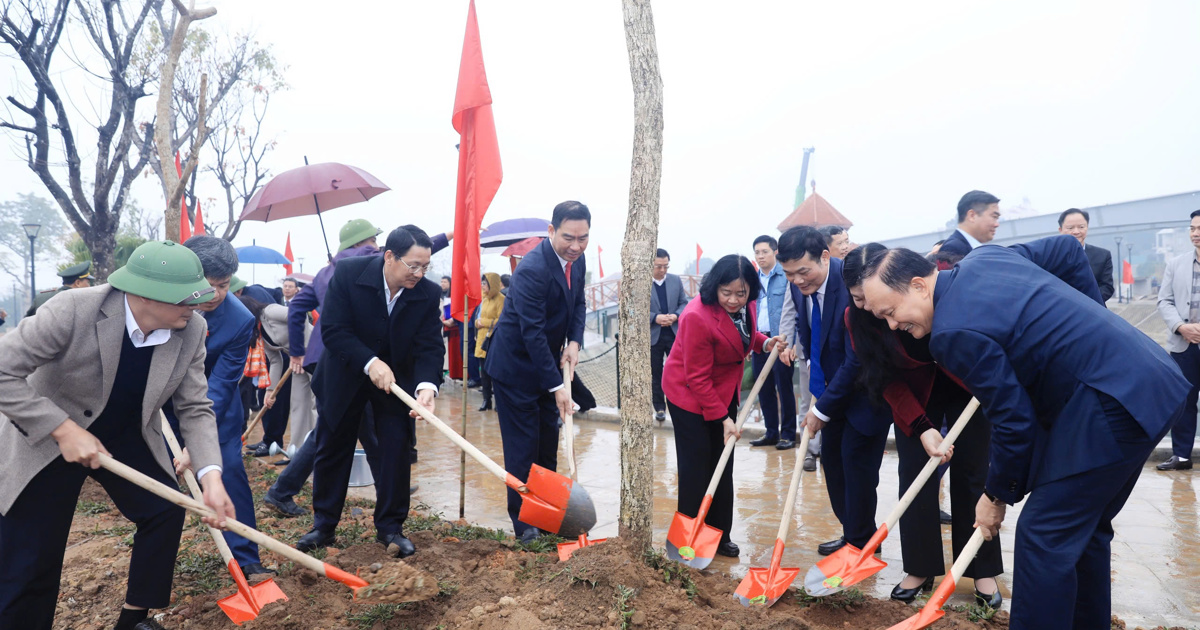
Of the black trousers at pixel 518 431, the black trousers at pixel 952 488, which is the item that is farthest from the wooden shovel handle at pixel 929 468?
the black trousers at pixel 518 431

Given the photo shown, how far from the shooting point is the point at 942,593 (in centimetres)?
285

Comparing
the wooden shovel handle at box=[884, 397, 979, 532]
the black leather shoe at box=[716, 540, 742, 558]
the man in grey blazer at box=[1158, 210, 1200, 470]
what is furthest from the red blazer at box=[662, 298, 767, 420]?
the man in grey blazer at box=[1158, 210, 1200, 470]

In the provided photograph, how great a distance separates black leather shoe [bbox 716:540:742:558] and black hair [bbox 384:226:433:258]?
2367mm

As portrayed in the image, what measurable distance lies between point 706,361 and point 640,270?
0.77 meters

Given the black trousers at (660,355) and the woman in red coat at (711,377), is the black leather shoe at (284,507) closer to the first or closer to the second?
the woman in red coat at (711,377)

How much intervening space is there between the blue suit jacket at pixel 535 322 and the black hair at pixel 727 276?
77 centimetres

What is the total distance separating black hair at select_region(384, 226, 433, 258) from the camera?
4035 mm

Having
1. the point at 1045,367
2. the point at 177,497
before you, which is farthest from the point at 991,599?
the point at 177,497

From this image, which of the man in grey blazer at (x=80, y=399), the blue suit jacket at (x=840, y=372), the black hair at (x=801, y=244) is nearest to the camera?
the man in grey blazer at (x=80, y=399)

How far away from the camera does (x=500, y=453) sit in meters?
7.34

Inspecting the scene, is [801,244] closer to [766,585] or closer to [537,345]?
[537,345]

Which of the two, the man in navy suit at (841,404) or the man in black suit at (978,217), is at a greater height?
the man in black suit at (978,217)

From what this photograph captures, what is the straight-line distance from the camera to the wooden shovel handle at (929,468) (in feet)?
10.8

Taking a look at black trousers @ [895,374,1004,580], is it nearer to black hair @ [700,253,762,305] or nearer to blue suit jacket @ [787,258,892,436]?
blue suit jacket @ [787,258,892,436]
